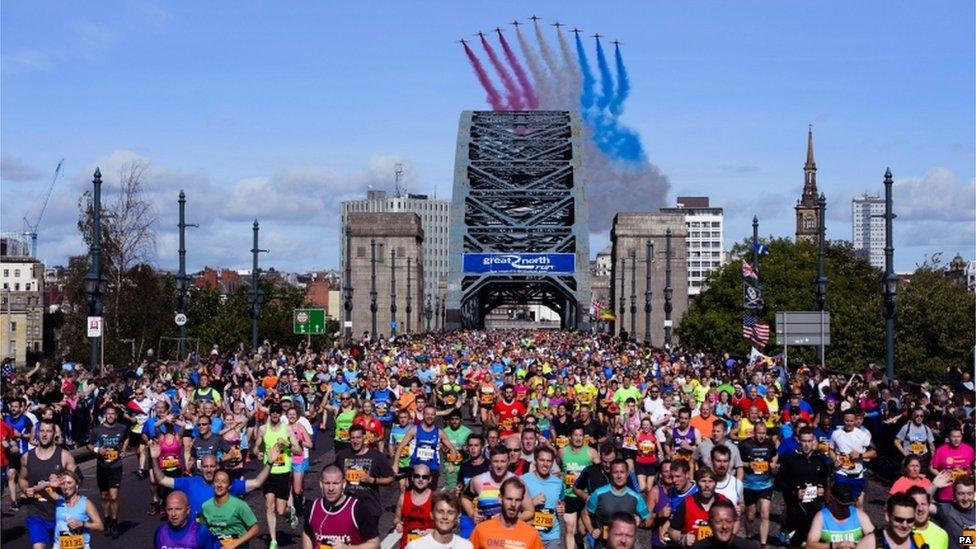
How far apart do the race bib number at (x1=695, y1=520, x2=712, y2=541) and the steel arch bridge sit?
10620cm

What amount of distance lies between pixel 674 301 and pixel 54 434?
111151mm

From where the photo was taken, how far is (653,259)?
415ft

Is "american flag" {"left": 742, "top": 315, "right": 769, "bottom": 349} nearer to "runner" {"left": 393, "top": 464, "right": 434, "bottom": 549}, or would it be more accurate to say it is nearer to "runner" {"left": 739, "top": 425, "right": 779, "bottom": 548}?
"runner" {"left": 739, "top": 425, "right": 779, "bottom": 548}

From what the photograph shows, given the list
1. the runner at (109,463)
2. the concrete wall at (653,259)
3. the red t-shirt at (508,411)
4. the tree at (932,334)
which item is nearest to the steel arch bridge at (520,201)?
the concrete wall at (653,259)

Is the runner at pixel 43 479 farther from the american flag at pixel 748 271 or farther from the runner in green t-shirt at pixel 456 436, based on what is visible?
the american flag at pixel 748 271

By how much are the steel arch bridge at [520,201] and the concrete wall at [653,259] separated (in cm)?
405

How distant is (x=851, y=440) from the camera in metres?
16.8

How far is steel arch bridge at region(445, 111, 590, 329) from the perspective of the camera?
122 meters

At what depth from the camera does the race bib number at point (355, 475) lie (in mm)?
13547

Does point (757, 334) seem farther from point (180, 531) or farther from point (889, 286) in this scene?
point (180, 531)

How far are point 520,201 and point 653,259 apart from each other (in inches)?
810

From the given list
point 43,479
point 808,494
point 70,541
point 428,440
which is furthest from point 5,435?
point 808,494

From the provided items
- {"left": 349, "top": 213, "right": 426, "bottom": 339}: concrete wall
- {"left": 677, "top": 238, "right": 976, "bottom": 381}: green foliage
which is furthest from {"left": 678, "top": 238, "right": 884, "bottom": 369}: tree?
{"left": 349, "top": 213, "right": 426, "bottom": 339}: concrete wall

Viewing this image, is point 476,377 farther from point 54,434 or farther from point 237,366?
point 54,434
